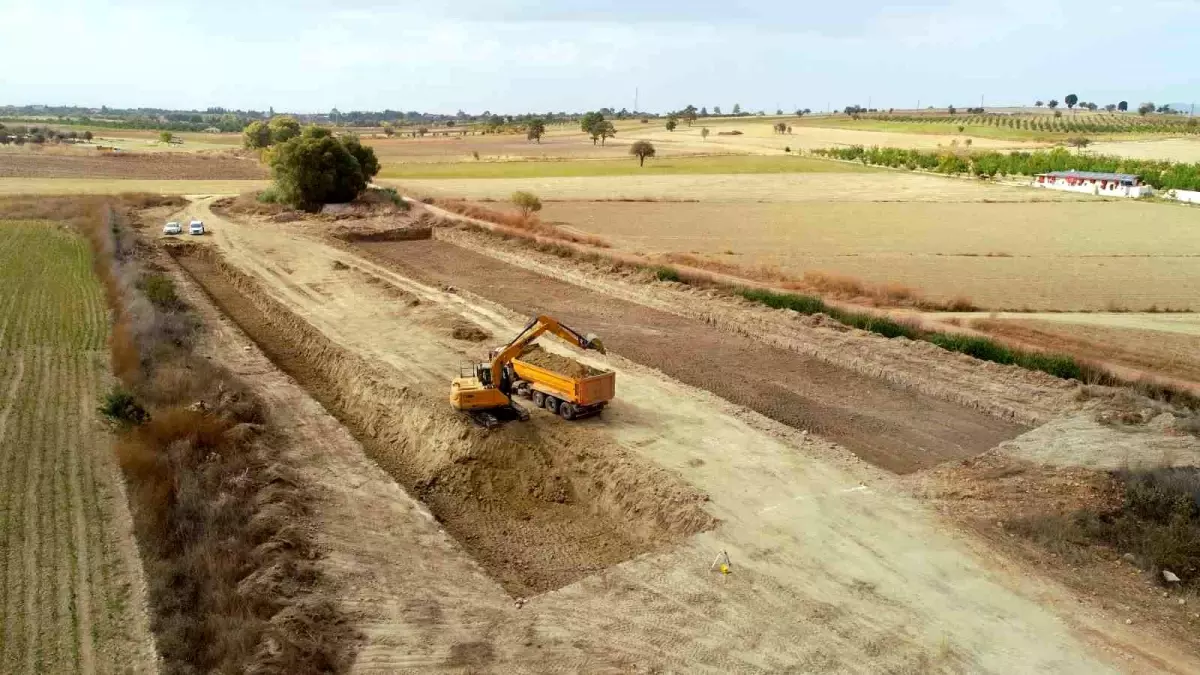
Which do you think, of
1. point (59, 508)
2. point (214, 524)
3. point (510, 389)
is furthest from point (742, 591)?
point (59, 508)

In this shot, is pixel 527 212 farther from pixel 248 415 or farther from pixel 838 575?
pixel 838 575

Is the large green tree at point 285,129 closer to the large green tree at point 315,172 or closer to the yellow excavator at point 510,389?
the large green tree at point 315,172

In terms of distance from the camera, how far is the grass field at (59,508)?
10.9 m

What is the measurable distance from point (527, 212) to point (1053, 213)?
38.9 m

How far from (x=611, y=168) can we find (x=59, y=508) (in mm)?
84942

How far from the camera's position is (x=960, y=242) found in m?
47.3

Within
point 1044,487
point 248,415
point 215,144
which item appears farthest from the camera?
point 215,144

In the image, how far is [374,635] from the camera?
11320 millimetres

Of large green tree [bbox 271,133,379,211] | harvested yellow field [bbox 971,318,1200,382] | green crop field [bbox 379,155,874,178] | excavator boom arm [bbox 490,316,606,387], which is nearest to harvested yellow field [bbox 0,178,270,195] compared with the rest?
green crop field [bbox 379,155,874,178]

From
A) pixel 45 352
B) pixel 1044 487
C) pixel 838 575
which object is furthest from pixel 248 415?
pixel 1044 487

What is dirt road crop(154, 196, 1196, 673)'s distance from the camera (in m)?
11.1

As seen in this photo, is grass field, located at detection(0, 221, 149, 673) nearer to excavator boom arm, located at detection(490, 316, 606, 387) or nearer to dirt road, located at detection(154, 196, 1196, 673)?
dirt road, located at detection(154, 196, 1196, 673)

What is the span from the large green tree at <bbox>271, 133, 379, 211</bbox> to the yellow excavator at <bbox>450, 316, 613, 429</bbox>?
38989 millimetres

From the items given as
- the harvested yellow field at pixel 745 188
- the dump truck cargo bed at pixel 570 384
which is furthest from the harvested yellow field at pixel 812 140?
the dump truck cargo bed at pixel 570 384
